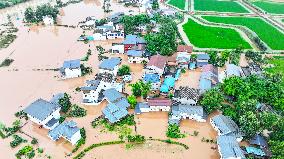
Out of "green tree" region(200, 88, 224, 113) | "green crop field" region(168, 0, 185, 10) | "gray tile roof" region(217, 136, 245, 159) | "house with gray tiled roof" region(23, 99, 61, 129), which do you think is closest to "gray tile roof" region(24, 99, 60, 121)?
"house with gray tiled roof" region(23, 99, 61, 129)

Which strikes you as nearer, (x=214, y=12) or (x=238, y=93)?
(x=238, y=93)

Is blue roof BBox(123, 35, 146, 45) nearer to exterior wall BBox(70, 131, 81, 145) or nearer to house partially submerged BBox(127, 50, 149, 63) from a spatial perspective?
house partially submerged BBox(127, 50, 149, 63)

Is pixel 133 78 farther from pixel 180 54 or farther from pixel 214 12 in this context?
pixel 214 12

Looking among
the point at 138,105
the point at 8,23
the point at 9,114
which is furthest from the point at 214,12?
the point at 9,114

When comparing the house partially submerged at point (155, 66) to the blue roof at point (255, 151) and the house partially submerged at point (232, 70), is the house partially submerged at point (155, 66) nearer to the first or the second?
the house partially submerged at point (232, 70)

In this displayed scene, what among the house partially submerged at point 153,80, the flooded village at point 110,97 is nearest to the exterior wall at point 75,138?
the flooded village at point 110,97
